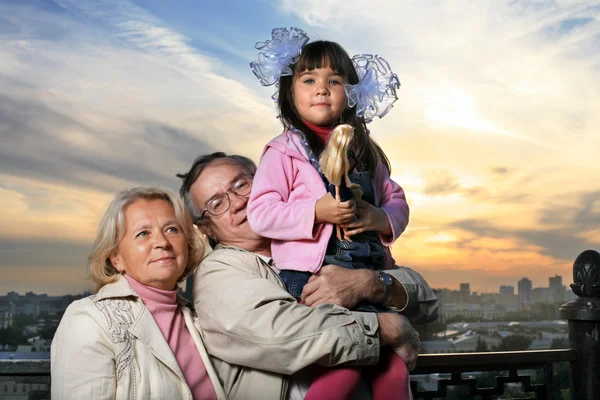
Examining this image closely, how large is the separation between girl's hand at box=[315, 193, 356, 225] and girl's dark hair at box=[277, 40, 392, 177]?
267 mm

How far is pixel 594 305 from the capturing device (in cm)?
420

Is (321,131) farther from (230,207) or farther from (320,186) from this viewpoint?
(230,207)

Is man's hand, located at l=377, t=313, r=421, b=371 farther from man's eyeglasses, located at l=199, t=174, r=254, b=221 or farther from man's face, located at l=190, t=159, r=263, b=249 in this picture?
man's eyeglasses, located at l=199, t=174, r=254, b=221

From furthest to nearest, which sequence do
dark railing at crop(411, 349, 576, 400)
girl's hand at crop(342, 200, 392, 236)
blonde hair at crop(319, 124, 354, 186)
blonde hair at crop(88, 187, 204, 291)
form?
dark railing at crop(411, 349, 576, 400) < blonde hair at crop(88, 187, 204, 291) < girl's hand at crop(342, 200, 392, 236) < blonde hair at crop(319, 124, 354, 186)

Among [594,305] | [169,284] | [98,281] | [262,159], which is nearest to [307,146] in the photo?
[262,159]

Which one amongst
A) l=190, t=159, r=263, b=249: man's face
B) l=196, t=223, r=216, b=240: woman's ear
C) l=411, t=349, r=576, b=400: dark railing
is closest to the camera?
l=190, t=159, r=263, b=249: man's face

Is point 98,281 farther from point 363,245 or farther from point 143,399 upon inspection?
point 363,245

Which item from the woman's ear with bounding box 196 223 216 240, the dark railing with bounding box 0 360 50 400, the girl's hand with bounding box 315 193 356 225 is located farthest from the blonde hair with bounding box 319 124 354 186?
the dark railing with bounding box 0 360 50 400

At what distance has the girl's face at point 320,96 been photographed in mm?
2508

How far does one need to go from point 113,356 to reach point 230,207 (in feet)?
2.51

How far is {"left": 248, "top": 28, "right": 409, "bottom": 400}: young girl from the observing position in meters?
2.34

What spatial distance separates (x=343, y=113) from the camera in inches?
105

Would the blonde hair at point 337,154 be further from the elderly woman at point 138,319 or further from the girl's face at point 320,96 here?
the elderly woman at point 138,319

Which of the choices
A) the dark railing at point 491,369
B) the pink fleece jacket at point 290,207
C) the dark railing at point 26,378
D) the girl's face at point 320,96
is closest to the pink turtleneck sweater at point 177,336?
the pink fleece jacket at point 290,207
